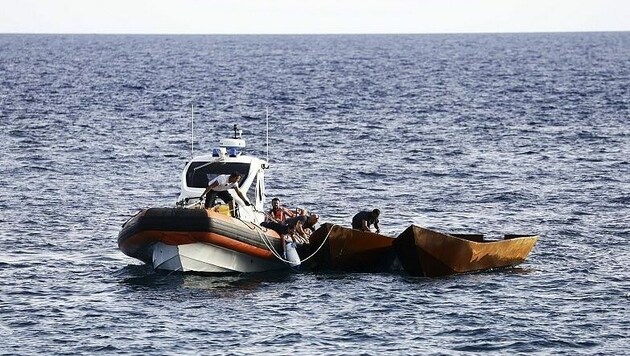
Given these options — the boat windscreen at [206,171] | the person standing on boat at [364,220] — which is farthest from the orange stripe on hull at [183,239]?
the person standing on boat at [364,220]

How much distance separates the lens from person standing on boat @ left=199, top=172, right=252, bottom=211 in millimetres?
36656

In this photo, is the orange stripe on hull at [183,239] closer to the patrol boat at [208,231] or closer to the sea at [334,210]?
the patrol boat at [208,231]

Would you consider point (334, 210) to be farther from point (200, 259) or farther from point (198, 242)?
point (198, 242)

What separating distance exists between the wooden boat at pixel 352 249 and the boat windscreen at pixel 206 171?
292cm

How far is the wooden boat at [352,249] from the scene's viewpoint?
36.8 metres

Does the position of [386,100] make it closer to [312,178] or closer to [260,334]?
[312,178]

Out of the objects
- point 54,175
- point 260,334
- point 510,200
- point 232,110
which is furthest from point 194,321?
point 232,110

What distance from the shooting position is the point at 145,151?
211 feet

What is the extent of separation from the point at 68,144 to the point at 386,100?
38.2m

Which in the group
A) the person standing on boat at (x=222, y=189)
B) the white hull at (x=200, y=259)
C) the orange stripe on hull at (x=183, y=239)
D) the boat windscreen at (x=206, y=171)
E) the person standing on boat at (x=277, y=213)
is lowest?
the white hull at (x=200, y=259)

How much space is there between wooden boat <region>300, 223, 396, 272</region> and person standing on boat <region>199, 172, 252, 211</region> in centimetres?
246

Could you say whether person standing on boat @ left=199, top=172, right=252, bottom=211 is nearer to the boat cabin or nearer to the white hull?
the boat cabin

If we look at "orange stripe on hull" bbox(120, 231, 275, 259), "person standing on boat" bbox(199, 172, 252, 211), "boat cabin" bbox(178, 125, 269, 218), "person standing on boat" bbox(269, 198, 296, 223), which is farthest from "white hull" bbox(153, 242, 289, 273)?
"boat cabin" bbox(178, 125, 269, 218)

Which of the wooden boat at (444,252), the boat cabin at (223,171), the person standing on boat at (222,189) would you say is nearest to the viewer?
the wooden boat at (444,252)
